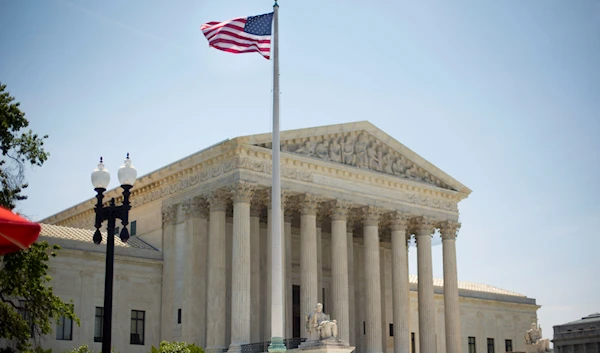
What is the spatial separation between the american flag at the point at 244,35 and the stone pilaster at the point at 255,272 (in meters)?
21.8

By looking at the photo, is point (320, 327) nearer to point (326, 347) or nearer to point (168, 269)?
point (326, 347)

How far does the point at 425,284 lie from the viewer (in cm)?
6100

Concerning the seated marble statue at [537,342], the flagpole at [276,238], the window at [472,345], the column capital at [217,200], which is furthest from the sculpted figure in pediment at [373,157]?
the window at [472,345]

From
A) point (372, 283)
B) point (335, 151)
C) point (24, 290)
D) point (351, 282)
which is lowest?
point (24, 290)

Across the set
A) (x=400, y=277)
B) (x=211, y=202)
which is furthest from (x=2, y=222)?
(x=400, y=277)

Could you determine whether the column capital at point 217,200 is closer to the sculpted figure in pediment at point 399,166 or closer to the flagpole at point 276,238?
the sculpted figure in pediment at point 399,166

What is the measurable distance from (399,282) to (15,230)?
154ft

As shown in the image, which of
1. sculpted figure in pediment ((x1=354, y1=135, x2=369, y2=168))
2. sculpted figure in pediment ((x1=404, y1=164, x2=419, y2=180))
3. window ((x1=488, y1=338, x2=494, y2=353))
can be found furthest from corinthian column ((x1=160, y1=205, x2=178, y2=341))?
window ((x1=488, y1=338, x2=494, y2=353))

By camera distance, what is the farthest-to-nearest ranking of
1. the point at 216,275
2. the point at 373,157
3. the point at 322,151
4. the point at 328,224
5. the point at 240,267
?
the point at 328,224
the point at 373,157
the point at 322,151
the point at 216,275
the point at 240,267

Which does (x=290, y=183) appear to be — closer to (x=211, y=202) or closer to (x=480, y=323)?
(x=211, y=202)

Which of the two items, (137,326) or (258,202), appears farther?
(137,326)

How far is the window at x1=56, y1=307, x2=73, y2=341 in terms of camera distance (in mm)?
52000

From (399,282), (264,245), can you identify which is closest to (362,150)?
(264,245)

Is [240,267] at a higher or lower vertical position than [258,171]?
lower
